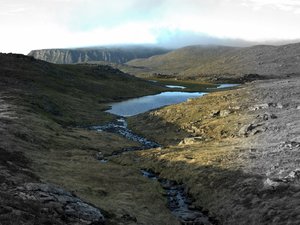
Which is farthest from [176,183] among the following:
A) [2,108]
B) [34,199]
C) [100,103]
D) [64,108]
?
[100,103]

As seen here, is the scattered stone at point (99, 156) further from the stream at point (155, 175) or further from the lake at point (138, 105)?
the lake at point (138, 105)

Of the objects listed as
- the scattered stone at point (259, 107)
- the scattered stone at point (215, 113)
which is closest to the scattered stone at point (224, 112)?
the scattered stone at point (215, 113)

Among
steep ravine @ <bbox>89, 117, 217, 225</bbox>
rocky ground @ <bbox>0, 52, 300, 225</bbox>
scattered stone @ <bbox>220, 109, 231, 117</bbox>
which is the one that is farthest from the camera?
scattered stone @ <bbox>220, 109, 231, 117</bbox>

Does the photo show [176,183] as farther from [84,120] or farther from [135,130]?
[84,120]

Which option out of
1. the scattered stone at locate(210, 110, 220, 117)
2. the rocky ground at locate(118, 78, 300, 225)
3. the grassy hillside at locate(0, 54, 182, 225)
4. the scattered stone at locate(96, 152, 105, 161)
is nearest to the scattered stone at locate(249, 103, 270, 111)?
the rocky ground at locate(118, 78, 300, 225)

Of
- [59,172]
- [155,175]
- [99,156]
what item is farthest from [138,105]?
[59,172]

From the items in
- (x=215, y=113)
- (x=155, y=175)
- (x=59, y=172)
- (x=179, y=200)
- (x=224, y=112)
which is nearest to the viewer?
(x=179, y=200)

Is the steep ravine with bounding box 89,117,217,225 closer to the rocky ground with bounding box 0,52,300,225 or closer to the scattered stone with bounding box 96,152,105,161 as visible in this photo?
the scattered stone with bounding box 96,152,105,161

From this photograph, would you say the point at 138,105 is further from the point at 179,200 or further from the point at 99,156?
the point at 179,200
